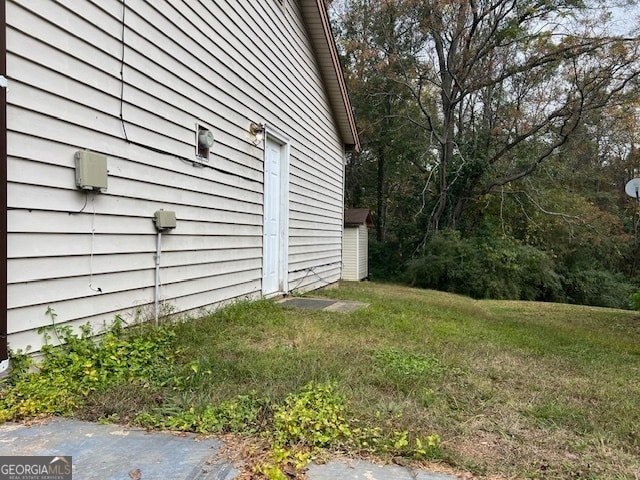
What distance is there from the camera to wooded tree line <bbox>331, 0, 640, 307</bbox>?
14.9 meters

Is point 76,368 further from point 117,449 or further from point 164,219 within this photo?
point 164,219

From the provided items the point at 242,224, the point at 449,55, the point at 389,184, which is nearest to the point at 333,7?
the point at 449,55

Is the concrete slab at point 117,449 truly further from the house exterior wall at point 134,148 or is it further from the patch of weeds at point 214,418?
the house exterior wall at point 134,148

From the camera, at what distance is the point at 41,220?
9.77ft

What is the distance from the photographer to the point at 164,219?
4230mm

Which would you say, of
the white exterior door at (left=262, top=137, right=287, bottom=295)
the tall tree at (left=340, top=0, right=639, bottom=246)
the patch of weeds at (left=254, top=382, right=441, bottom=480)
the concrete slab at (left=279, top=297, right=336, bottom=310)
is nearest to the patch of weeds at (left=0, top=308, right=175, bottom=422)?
the patch of weeds at (left=254, top=382, right=441, bottom=480)

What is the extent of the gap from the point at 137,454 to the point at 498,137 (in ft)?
59.6

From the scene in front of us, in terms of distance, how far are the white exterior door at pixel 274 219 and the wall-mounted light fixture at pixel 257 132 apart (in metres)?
0.34

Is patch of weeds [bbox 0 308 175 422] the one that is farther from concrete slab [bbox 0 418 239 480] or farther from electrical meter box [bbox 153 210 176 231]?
electrical meter box [bbox 153 210 176 231]

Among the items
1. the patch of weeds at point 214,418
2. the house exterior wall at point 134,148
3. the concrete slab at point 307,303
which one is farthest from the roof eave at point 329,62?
the patch of weeds at point 214,418

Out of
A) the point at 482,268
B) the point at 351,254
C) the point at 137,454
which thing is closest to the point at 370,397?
the point at 137,454

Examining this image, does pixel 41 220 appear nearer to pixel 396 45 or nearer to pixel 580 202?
pixel 396 45

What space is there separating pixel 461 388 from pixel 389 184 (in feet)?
67.3

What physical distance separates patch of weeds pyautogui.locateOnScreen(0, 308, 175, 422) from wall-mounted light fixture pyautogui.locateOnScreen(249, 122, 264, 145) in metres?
3.33
